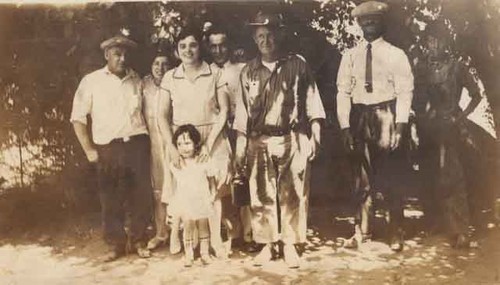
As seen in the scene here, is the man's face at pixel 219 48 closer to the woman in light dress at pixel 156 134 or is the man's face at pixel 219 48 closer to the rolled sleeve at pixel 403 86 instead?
the woman in light dress at pixel 156 134

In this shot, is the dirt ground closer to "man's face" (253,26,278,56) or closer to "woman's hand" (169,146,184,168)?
"woman's hand" (169,146,184,168)

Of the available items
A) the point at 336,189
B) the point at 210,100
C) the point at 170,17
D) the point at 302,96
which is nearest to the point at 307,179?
the point at 336,189

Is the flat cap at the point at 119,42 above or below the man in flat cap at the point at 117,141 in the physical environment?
above

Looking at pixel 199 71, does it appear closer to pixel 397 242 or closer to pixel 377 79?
pixel 377 79

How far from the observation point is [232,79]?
1.56 meters

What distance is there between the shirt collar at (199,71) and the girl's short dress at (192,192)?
9.9 inches

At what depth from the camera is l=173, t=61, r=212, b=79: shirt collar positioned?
5.12 feet

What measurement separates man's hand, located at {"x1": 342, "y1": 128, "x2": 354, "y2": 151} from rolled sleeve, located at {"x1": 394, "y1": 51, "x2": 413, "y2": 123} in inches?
5.7

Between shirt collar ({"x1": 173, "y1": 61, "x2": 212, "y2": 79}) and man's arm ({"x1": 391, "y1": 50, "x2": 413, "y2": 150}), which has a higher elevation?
shirt collar ({"x1": 173, "y1": 61, "x2": 212, "y2": 79})

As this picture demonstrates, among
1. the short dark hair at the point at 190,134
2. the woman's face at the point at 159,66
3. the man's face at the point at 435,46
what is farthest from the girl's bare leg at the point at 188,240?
the man's face at the point at 435,46

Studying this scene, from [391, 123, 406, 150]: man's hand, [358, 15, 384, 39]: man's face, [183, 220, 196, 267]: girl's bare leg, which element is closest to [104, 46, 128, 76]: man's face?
[183, 220, 196, 267]: girl's bare leg

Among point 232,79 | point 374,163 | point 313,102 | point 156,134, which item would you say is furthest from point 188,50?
point 374,163

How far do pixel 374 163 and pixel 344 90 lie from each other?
229 millimetres

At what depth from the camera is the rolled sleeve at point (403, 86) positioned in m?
1.57
